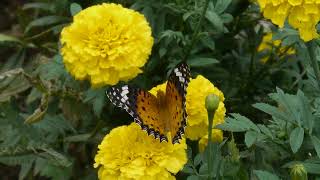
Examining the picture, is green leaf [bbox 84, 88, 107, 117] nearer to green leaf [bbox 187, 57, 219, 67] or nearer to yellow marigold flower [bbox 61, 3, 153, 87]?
yellow marigold flower [bbox 61, 3, 153, 87]

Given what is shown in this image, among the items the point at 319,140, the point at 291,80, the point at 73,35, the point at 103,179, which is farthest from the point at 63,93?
the point at 319,140

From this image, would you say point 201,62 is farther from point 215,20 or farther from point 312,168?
point 312,168

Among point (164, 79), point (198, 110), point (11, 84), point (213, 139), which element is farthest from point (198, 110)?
point (11, 84)

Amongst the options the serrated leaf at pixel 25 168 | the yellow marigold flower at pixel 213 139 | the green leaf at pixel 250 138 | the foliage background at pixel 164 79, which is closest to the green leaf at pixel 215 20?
the foliage background at pixel 164 79

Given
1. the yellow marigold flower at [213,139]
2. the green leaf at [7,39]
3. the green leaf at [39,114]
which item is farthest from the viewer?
the green leaf at [7,39]

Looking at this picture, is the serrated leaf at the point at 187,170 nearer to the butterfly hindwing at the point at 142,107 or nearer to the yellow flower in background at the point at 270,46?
the butterfly hindwing at the point at 142,107

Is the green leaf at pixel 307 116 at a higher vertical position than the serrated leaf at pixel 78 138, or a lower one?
higher
